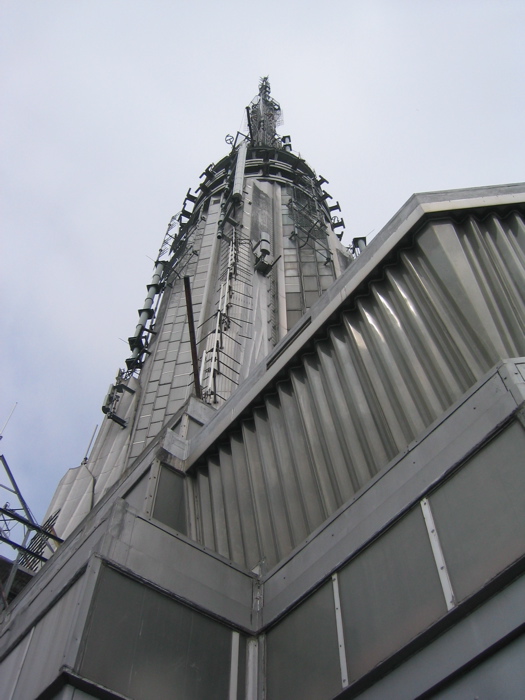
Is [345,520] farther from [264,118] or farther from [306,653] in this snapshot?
[264,118]

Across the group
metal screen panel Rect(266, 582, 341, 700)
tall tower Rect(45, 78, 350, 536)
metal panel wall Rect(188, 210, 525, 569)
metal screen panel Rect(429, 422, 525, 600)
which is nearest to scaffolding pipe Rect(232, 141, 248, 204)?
tall tower Rect(45, 78, 350, 536)

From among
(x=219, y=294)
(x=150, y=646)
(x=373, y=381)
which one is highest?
(x=219, y=294)

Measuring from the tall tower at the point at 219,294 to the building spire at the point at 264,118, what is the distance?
4.68m

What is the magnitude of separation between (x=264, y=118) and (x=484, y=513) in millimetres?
61191

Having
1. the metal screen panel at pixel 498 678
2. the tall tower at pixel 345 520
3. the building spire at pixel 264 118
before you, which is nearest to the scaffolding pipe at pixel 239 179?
the building spire at pixel 264 118

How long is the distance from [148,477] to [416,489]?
6306 millimetres

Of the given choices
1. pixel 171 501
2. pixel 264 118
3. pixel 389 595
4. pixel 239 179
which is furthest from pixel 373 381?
pixel 264 118

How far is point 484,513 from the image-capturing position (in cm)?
705

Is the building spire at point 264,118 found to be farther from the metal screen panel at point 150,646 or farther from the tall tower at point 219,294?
the metal screen panel at point 150,646

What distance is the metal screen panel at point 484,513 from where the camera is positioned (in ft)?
22.0

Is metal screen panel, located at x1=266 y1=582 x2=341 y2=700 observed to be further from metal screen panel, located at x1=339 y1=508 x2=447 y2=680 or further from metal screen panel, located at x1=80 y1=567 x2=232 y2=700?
metal screen panel, located at x1=80 y1=567 x2=232 y2=700

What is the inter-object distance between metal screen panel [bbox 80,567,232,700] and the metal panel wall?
2.42m

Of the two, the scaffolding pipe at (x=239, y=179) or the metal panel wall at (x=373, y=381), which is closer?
the metal panel wall at (x=373, y=381)

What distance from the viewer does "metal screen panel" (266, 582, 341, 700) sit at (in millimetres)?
8117
